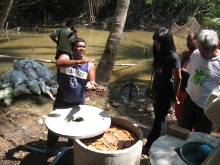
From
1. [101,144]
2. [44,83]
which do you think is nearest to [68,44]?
[44,83]

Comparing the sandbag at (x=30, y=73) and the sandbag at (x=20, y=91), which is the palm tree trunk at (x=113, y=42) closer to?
the sandbag at (x=30, y=73)

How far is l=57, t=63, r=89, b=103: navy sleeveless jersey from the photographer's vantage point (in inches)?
122

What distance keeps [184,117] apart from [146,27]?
1729 centimetres

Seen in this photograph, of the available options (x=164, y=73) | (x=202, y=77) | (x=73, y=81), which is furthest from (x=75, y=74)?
(x=202, y=77)

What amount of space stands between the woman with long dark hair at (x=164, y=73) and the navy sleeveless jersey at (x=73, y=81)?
0.93m

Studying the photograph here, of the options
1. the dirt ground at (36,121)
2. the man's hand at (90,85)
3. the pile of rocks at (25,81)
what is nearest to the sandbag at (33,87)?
the pile of rocks at (25,81)

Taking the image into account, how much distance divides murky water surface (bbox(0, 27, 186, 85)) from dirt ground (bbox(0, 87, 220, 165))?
2.87 meters

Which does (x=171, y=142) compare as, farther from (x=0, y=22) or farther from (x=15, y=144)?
(x=0, y=22)

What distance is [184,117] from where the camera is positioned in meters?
3.22

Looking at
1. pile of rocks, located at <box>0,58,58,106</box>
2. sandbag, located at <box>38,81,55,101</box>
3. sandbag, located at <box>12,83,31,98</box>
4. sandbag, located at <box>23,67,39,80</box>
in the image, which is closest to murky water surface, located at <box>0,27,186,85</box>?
pile of rocks, located at <box>0,58,58,106</box>

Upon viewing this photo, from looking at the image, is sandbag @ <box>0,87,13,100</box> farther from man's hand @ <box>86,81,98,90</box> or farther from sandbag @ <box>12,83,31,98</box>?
man's hand @ <box>86,81,98,90</box>

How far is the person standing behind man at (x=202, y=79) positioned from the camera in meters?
2.72

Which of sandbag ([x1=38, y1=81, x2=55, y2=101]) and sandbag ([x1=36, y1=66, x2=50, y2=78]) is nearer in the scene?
sandbag ([x1=38, y1=81, x2=55, y2=101])

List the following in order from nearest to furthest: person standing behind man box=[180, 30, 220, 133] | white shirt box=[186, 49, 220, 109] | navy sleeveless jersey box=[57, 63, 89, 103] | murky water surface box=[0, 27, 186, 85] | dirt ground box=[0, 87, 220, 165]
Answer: person standing behind man box=[180, 30, 220, 133], white shirt box=[186, 49, 220, 109], navy sleeveless jersey box=[57, 63, 89, 103], dirt ground box=[0, 87, 220, 165], murky water surface box=[0, 27, 186, 85]
